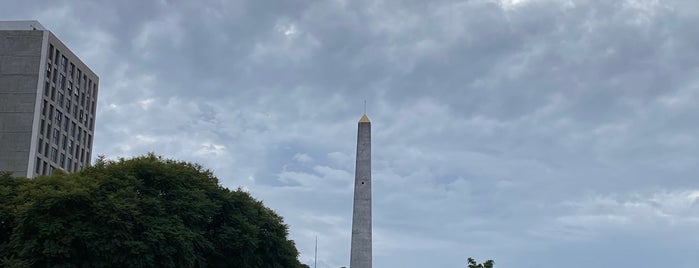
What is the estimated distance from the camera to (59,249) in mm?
45344

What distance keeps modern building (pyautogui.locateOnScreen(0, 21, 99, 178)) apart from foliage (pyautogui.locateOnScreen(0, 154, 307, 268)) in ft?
140

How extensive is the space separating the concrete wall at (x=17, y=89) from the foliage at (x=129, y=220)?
4289 centimetres

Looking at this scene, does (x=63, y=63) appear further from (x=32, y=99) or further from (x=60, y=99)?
(x=32, y=99)

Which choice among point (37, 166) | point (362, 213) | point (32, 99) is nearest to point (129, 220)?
point (362, 213)

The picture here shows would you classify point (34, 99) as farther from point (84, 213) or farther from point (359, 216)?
point (84, 213)

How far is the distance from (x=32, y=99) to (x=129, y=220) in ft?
178

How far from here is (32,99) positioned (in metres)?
96.2

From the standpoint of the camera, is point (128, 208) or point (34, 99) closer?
point (128, 208)

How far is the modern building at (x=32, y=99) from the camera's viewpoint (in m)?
94.4

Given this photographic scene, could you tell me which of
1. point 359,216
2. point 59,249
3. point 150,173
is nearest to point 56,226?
point 59,249

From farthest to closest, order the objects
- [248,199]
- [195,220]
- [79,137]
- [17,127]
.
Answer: [79,137], [17,127], [248,199], [195,220]

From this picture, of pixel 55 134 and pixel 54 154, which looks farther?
pixel 55 134

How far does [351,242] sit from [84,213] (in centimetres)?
2374

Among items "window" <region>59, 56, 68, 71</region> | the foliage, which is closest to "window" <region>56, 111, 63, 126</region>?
"window" <region>59, 56, 68, 71</region>
